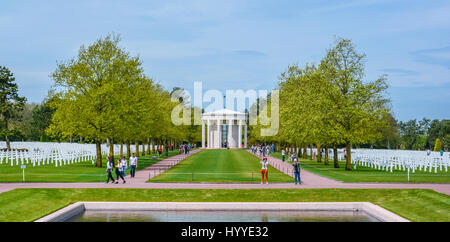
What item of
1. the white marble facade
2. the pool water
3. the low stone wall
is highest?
the white marble facade

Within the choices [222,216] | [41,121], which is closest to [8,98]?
[41,121]

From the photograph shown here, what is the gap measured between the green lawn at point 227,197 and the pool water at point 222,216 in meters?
1.79

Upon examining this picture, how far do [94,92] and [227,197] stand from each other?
2369 cm

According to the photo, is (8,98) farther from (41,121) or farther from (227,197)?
(227,197)

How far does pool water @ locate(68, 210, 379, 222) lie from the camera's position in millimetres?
20500

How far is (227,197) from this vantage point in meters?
25.5

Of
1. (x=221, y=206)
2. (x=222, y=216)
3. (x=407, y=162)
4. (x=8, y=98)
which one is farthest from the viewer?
(x=8, y=98)

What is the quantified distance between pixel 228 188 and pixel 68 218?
9.63m

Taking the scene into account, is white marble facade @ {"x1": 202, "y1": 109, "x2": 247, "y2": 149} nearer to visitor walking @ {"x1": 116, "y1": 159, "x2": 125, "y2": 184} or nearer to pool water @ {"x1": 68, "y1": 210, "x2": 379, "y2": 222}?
visitor walking @ {"x1": 116, "y1": 159, "x2": 125, "y2": 184}

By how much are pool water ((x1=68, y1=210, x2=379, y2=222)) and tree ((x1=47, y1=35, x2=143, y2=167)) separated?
2224 centimetres

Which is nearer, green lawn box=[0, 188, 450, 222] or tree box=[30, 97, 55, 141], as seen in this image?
green lawn box=[0, 188, 450, 222]

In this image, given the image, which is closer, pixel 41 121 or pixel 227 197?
pixel 227 197

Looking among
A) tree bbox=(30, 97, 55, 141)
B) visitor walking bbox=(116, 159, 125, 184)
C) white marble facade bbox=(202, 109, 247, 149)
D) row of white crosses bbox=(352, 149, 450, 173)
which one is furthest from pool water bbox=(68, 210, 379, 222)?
white marble facade bbox=(202, 109, 247, 149)
